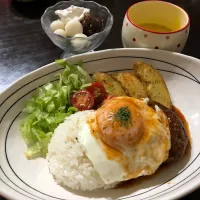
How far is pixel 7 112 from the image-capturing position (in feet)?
6.41

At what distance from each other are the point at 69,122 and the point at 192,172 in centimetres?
66

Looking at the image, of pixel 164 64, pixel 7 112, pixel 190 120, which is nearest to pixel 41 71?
pixel 7 112

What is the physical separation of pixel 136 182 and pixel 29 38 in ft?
4.69

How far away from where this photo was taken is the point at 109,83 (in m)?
2.10

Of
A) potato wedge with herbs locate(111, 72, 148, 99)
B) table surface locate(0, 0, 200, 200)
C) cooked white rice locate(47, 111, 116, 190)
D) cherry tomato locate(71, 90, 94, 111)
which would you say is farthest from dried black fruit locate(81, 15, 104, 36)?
cooked white rice locate(47, 111, 116, 190)

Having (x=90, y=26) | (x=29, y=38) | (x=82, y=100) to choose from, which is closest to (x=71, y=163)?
(x=82, y=100)

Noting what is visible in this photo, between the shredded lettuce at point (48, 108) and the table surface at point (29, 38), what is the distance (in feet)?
1.20

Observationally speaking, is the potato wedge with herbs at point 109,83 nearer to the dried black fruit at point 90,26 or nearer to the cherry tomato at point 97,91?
the cherry tomato at point 97,91

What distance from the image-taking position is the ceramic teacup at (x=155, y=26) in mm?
2160

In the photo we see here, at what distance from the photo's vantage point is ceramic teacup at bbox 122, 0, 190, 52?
216 cm

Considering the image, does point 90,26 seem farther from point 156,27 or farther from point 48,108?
point 48,108

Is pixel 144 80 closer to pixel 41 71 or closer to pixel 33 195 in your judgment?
pixel 41 71

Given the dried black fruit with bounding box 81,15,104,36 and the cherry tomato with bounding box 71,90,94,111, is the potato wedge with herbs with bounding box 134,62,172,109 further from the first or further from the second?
the dried black fruit with bounding box 81,15,104,36

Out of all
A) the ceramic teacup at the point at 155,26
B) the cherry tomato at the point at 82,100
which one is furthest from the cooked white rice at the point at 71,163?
the ceramic teacup at the point at 155,26
